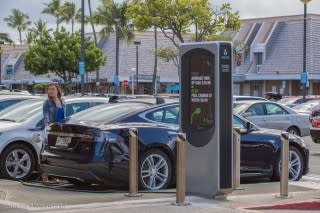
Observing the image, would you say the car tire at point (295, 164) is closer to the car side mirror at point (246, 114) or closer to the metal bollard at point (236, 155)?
the metal bollard at point (236, 155)

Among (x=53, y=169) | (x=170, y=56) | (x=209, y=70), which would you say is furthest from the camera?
(x=170, y=56)

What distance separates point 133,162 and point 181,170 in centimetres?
83

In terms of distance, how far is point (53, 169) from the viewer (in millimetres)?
10719

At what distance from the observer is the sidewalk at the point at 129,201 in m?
8.82

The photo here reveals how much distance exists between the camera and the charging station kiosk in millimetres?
9633

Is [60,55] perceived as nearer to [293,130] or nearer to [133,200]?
[293,130]

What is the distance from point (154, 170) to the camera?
1062 centimetres

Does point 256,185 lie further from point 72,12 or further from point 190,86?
point 72,12

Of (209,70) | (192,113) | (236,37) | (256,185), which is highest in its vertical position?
(236,37)

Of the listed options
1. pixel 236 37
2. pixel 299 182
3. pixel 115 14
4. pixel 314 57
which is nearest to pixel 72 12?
pixel 115 14

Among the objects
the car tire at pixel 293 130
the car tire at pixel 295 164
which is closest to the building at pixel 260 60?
the car tire at pixel 293 130

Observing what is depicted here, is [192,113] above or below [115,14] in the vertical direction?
below

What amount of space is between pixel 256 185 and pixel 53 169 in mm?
3473

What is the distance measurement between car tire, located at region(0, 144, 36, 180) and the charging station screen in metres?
3.51
